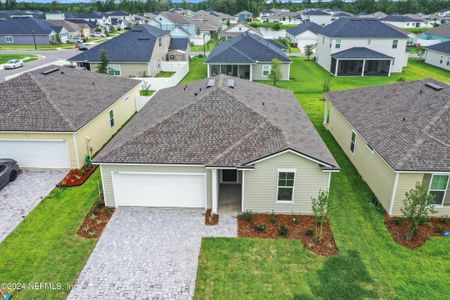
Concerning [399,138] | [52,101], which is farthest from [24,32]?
[399,138]

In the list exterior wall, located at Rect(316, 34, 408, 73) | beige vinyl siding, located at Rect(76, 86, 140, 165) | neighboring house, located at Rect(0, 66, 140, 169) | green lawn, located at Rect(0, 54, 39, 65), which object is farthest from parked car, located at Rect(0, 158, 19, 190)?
exterior wall, located at Rect(316, 34, 408, 73)

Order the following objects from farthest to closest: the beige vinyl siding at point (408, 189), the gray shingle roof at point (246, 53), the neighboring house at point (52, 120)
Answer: the gray shingle roof at point (246, 53), the neighboring house at point (52, 120), the beige vinyl siding at point (408, 189)

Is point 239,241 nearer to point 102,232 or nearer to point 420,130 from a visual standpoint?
point 102,232

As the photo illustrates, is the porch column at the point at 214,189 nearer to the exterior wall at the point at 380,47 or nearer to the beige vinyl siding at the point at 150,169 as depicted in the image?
the beige vinyl siding at the point at 150,169

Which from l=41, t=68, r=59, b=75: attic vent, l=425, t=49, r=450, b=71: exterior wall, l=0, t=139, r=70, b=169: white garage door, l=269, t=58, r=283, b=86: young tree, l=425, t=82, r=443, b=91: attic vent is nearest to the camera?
l=425, t=82, r=443, b=91: attic vent

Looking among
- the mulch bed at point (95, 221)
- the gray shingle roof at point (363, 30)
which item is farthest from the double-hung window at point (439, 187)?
the gray shingle roof at point (363, 30)

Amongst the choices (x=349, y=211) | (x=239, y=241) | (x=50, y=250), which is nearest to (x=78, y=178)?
(x=50, y=250)

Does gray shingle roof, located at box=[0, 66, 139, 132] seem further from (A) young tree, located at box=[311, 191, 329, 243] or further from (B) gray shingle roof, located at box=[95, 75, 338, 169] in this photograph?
(A) young tree, located at box=[311, 191, 329, 243]
